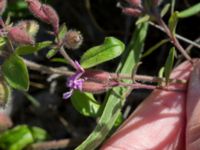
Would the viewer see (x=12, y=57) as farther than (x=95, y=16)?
No

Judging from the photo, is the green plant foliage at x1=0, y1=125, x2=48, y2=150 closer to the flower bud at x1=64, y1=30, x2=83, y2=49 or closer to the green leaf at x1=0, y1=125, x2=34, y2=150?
the green leaf at x1=0, y1=125, x2=34, y2=150

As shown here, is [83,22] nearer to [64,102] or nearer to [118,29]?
[118,29]

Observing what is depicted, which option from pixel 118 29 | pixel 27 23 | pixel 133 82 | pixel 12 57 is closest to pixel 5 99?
pixel 12 57

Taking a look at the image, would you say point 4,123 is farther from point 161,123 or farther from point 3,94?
point 161,123

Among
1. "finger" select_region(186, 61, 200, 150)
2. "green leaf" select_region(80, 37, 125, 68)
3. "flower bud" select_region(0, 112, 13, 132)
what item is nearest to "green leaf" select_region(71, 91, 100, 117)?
"green leaf" select_region(80, 37, 125, 68)

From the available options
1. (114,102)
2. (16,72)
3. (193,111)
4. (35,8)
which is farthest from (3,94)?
(193,111)

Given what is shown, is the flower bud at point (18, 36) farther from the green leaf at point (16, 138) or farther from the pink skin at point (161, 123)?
the green leaf at point (16, 138)
